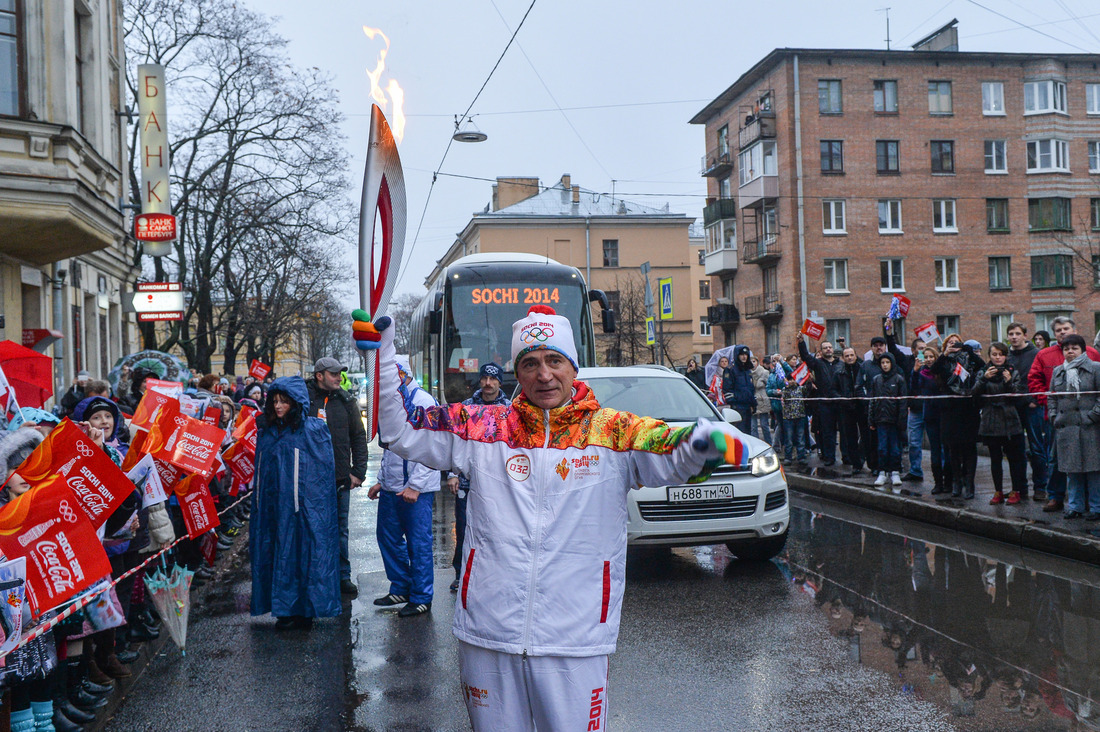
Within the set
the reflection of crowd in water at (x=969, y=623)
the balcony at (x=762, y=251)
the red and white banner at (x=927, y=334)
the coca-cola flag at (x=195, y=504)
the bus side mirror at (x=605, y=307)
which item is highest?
the balcony at (x=762, y=251)

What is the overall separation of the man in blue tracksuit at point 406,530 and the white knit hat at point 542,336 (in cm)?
410

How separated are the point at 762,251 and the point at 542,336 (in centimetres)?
4442

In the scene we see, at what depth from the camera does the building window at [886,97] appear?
45.0 m

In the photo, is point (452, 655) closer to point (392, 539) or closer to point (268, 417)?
point (392, 539)

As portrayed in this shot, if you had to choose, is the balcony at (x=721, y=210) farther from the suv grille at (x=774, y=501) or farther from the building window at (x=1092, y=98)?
the suv grille at (x=774, y=501)

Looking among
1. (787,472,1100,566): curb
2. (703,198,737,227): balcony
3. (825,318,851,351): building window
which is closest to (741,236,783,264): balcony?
(703,198,737,227): balcony

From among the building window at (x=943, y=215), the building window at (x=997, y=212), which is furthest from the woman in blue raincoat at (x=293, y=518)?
the building window at (x=997, y=212)

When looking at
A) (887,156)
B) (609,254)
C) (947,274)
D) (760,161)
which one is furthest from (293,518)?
(609,254)

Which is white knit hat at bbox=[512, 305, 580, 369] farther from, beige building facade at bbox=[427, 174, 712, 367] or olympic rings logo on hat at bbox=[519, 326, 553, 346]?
beige building facade at bbox=[427, 174, 712, 367]

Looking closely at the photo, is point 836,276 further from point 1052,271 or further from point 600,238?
point 600,238

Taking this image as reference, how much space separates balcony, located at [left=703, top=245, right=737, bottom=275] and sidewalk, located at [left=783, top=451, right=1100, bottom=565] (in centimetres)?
3510

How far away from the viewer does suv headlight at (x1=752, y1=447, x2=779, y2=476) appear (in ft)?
27.9

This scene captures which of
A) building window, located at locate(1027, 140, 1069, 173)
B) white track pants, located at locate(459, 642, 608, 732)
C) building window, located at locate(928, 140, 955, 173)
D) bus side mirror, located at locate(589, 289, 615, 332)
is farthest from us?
building window, located at locate(1027, 140, 1069, 173)

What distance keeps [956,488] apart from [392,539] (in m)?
7.35
